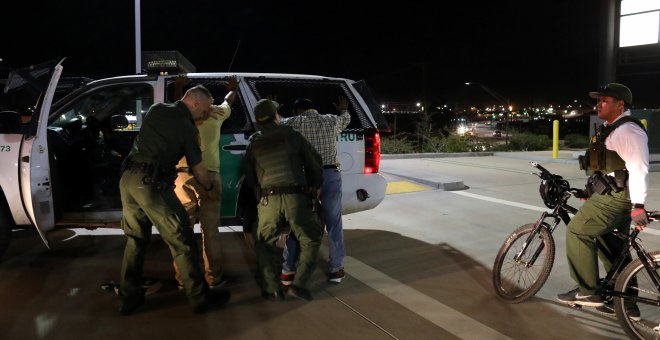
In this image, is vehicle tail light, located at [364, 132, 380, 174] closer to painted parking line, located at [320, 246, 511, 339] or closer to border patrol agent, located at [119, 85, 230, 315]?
painted parking line, located at [320, 246, 511, 339]

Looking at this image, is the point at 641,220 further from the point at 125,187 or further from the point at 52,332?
the point at 52,332

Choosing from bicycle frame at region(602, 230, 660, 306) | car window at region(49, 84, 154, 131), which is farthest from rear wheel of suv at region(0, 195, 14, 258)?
bicycle frame at region(602, 230, 660, 306)

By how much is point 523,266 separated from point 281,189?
1.99 m

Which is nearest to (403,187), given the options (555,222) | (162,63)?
(162,63)

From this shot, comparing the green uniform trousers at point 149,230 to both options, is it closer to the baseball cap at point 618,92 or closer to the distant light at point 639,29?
the baseball cap at point 618,92

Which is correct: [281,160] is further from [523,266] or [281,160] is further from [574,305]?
A: [574,305]

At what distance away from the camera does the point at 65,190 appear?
18.4 feet

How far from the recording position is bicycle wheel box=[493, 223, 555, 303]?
4.27 metres

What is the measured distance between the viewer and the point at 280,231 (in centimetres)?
456

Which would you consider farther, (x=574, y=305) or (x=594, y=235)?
(x=574, y=305)

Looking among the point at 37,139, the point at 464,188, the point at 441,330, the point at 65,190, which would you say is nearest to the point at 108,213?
the point at 65,190

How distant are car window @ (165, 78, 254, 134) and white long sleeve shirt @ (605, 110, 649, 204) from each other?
315 cm

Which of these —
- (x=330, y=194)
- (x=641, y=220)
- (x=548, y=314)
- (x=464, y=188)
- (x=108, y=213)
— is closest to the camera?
(x=641, y=220)

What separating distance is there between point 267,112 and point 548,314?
2659mm
